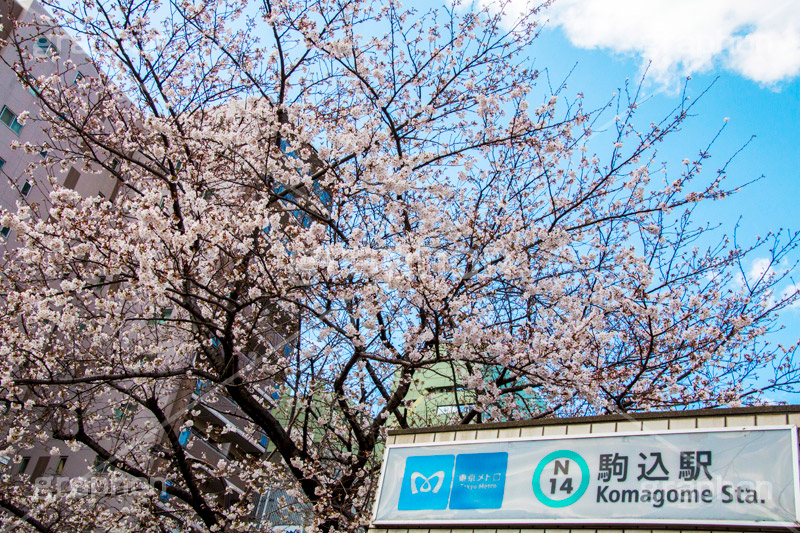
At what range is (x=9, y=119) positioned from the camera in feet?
64.1

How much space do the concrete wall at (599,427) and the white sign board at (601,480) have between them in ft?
0.17

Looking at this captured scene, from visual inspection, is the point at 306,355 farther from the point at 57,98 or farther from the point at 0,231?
the point at 0,231

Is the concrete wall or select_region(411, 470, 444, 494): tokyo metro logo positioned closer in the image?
Result: the concrete wall

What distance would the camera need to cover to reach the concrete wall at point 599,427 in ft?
12.6

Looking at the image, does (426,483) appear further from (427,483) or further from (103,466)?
(103,466)

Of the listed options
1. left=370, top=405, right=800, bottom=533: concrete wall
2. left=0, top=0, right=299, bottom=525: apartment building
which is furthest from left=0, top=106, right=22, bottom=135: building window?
left=370, top=405, right=800, bottom=533: concrete wall

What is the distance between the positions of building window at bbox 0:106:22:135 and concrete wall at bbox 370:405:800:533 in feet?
62.9

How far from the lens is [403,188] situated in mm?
8273

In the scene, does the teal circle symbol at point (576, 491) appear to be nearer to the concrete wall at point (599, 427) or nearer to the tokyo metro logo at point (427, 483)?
the concrete wall at point (599, 427)

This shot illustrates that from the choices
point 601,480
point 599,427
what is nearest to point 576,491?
point 601,480

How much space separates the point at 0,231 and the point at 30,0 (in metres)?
7.27

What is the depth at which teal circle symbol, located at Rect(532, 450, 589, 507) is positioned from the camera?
4.15 m

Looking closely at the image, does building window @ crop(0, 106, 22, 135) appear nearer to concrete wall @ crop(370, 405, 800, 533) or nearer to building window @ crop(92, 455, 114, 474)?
building window @ crop(92, 455, 114, 474)

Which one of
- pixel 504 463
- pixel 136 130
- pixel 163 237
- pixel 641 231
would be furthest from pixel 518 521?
pixel 136 130
